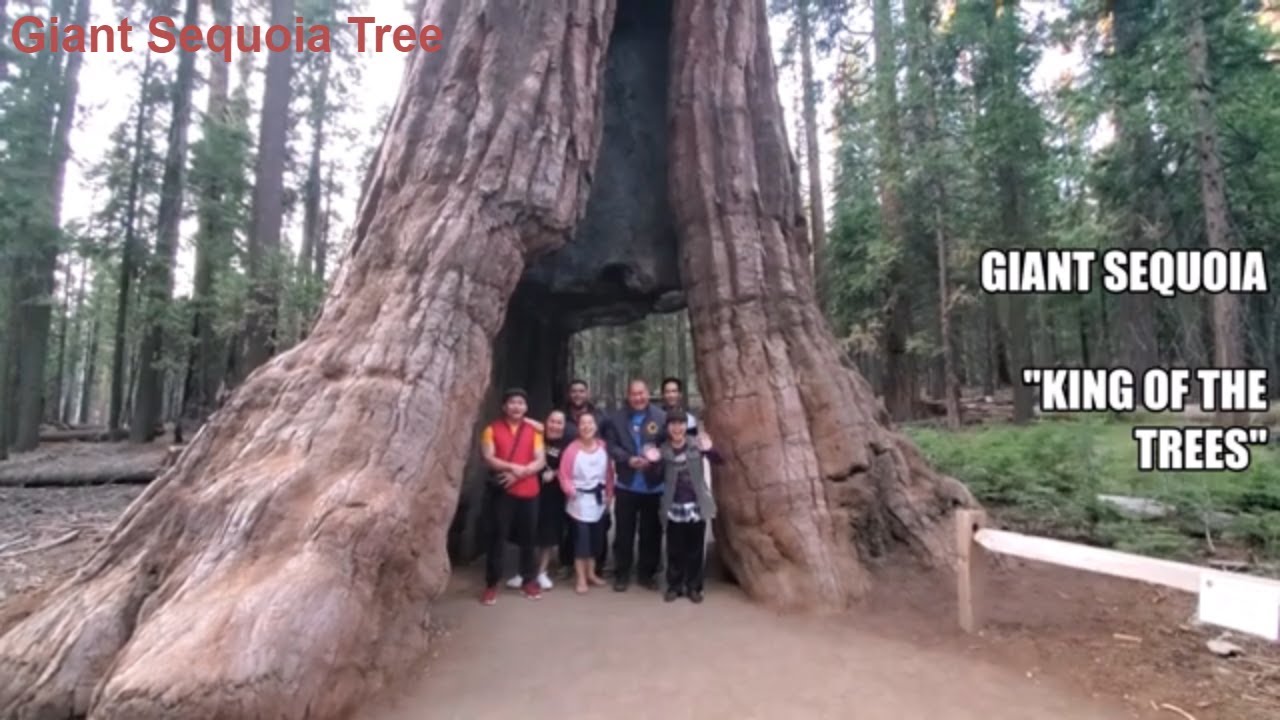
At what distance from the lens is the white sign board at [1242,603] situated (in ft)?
10.6

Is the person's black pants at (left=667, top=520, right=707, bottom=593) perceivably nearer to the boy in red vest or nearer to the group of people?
the group of people

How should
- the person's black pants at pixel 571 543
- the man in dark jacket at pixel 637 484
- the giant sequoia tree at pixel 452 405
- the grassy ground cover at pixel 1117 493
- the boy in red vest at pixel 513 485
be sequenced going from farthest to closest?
the person's black pants at pixel 571 543 < the man in dark jacket at pixel 637 484 < the grassy ground cover at pixel 1117 493 < the boy in red vest at pixel 513 485 < the giant sequoia tree at pixel 452 405

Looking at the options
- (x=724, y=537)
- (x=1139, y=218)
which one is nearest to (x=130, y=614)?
(x=724, y=537)

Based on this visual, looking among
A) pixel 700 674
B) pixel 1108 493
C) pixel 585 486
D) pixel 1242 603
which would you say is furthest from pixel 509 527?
pixel 1108 493

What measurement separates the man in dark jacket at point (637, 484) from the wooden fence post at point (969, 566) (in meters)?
2.52

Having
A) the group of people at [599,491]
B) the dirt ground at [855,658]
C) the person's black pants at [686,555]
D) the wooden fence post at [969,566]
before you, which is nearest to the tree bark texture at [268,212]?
the dirt ground at [855,658]

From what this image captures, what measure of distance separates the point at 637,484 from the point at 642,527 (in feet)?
1.39

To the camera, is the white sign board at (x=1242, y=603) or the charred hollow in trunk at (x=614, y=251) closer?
the white sign board at (x=1242, y=603)

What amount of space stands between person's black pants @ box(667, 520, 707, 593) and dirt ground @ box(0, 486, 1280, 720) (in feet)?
0.76

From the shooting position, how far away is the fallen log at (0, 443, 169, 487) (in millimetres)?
10914

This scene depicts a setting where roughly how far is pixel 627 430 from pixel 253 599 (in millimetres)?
3749

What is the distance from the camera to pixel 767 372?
22.6 ft

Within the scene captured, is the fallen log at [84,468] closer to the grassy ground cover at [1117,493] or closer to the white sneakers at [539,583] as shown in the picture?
the white sneakers at [539,583]

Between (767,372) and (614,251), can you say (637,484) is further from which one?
(614,251)
